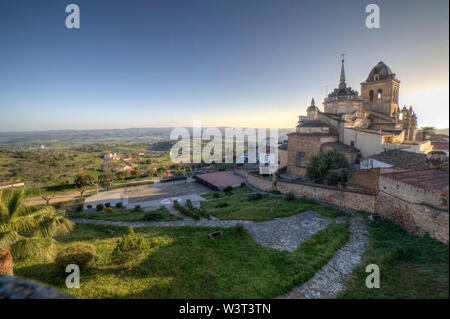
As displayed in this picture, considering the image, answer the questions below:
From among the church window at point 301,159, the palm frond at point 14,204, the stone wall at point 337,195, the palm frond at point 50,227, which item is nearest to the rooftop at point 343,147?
the church window at point 301,159

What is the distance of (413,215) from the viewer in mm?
7441

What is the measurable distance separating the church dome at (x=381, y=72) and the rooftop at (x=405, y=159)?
17354 mm

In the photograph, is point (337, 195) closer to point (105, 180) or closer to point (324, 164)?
point (324, 164)

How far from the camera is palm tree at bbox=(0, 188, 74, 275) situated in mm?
4746

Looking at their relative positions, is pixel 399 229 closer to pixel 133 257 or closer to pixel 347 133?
pixel 133 257

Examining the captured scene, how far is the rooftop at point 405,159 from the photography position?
42.8 ft

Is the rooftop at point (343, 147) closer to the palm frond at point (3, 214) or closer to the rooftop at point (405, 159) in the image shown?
the rooftop at point (405, 159)

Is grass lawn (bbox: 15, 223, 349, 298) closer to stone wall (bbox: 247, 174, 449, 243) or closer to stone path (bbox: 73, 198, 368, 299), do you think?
stone path (bbox: 73, 198, 368, 299)

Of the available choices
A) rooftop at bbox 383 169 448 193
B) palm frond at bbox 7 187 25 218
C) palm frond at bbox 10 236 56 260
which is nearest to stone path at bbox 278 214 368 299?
rooftop at bbox 383 169 448 193

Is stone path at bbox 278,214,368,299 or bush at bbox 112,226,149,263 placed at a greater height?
bush at bbox 112,226,149,263

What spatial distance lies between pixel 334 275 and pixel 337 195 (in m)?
9.21

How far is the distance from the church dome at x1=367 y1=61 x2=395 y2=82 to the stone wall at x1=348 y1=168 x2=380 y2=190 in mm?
21210

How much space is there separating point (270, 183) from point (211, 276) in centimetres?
1665
